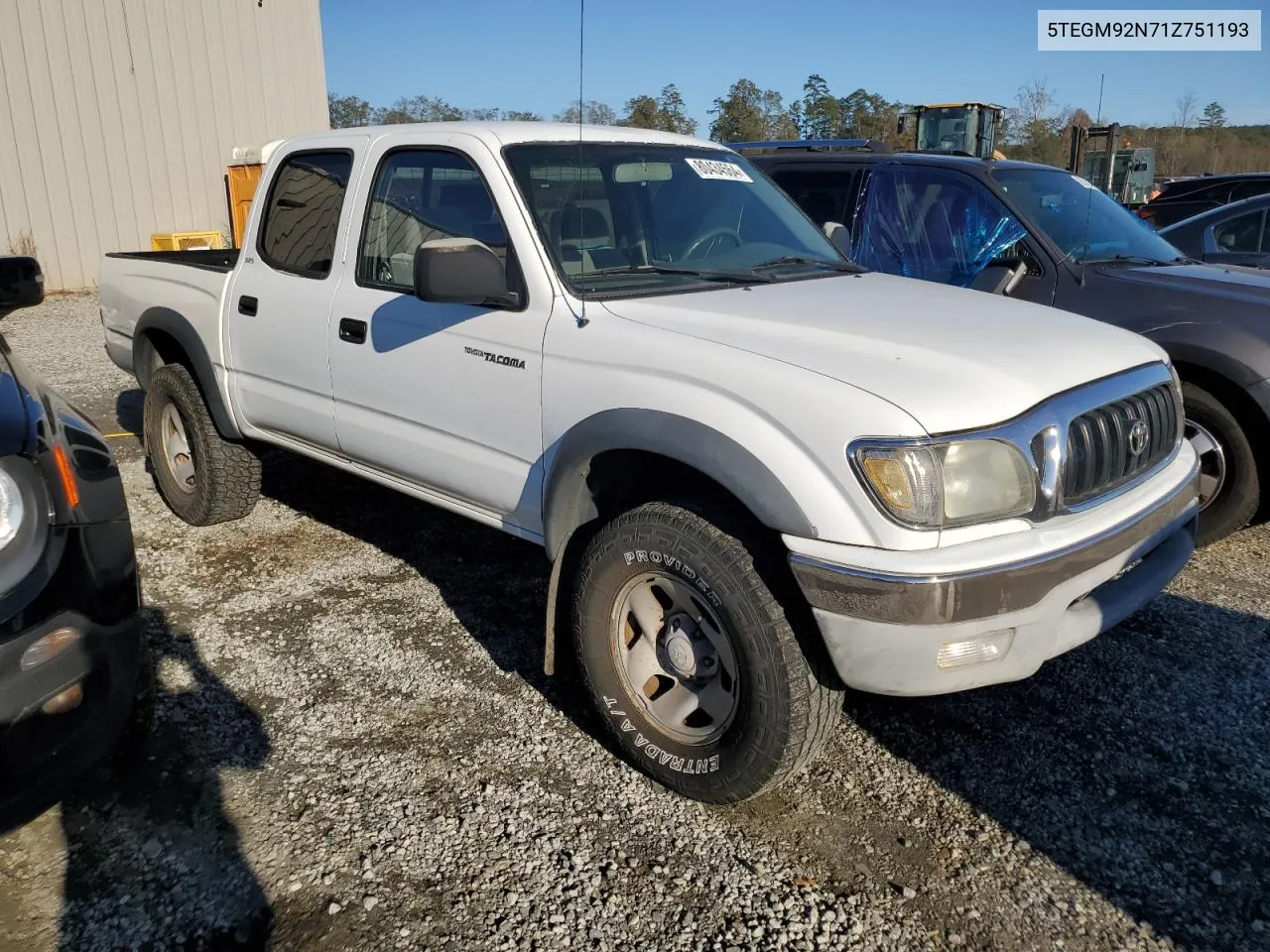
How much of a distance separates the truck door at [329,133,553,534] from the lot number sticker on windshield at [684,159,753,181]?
889mm

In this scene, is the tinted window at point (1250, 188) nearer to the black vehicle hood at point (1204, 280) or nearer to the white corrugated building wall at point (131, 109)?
the black vehicle hood at point (1204, 280)

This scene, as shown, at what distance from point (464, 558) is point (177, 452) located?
1.77 m

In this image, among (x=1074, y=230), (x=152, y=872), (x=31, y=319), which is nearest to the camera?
(x=152, y=872)

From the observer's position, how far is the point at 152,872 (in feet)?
8.68

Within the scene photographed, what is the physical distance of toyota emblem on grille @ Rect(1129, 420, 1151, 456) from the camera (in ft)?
9.56

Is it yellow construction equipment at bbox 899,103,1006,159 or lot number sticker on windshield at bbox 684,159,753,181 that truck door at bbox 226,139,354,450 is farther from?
yellow construction equipment at bbox 899,103,1006,159

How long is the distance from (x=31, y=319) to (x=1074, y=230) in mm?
12406

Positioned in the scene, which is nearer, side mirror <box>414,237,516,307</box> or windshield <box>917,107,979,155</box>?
side mirror <box>414,237,516,307</box>

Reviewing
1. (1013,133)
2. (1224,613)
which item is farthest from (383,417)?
(1013,133)

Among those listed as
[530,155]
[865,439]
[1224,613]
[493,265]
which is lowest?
[1224,613]

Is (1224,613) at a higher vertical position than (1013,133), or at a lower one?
lower

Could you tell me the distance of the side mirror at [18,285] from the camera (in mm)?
3197

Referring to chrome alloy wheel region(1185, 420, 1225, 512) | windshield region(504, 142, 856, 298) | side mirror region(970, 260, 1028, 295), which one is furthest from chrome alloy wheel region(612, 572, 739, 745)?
chrome alloy wheel region(1185, 420, 1225, 512)

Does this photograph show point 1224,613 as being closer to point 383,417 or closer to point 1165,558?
point 1165,558
